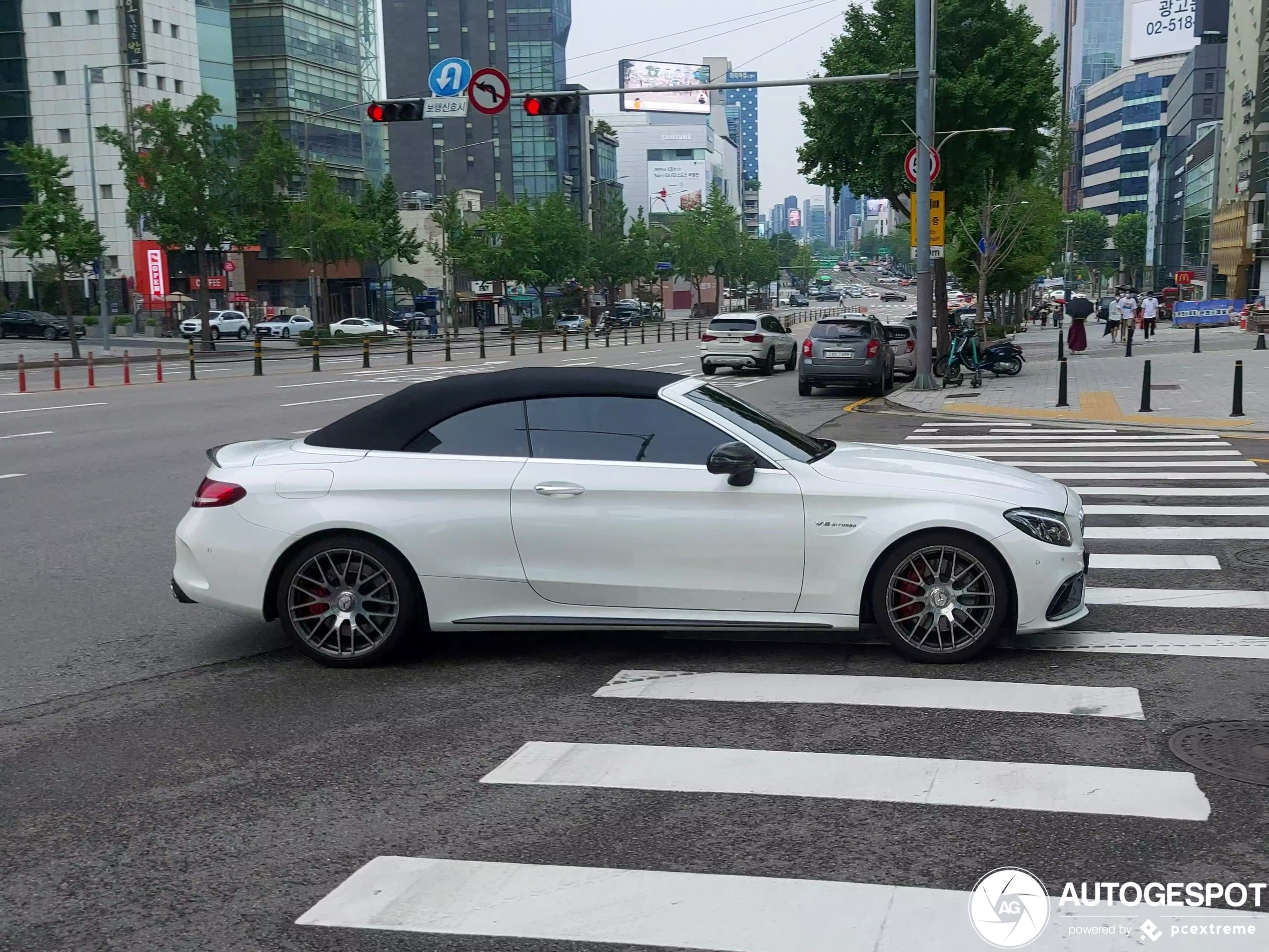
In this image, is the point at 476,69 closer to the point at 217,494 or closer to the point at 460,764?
the point at 217,494

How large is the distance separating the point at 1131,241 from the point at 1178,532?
14695cm

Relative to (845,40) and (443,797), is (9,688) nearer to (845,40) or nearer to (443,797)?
(443,797)

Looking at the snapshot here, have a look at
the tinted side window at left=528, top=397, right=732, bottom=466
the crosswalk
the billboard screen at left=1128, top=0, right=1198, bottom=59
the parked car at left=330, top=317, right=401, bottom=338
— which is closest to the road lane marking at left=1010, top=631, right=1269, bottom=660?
the crosswalk

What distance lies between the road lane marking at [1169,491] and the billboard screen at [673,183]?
17020 cm

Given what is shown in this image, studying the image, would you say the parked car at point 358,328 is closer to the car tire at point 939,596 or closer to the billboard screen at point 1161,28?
the car tire at point 939,596

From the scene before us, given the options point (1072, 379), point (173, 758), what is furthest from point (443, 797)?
point (1072, 379)

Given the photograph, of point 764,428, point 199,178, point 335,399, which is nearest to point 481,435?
point 764,428

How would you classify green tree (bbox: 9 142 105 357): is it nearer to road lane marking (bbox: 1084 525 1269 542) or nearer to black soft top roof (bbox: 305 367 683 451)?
road lane marking (bbox: 1084 525 1269 542)

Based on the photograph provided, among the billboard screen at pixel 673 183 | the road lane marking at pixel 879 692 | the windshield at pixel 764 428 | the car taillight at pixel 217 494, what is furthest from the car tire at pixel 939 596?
the billboard screen at pixel 673 183

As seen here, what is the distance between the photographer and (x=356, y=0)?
10444 cm

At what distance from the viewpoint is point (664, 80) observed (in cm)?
16500

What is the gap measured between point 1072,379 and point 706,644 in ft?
74.2

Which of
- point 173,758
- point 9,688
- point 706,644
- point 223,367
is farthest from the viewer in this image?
point 223,367

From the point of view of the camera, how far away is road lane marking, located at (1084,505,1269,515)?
11125 mm
